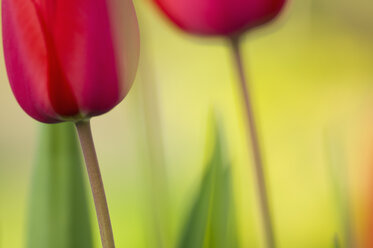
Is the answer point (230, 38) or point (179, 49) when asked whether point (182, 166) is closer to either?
point (179, 49)

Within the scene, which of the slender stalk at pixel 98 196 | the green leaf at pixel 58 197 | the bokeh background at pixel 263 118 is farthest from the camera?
the bokeh background at pixel 263 118

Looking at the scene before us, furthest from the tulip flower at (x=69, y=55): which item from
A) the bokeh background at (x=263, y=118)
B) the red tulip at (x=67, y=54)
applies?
the bokeh background at (x=263, y=118)

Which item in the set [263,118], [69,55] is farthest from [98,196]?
[263,118]

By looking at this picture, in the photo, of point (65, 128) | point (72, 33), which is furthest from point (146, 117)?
point (72, 33)

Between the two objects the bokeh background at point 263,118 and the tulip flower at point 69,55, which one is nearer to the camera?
the tulip flower at point 69,55

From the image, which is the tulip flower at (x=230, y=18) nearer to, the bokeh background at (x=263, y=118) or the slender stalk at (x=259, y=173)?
the slender stalk at (x=259, y=173)

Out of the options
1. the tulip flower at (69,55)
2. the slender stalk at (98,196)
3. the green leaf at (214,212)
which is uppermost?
the tulip flower at (69,55)
